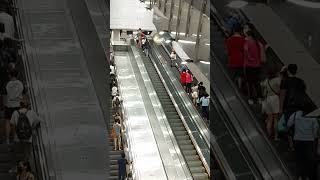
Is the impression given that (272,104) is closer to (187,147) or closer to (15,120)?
(15,120)

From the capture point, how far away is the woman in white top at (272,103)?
27.5 ft

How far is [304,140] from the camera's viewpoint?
7.63 m

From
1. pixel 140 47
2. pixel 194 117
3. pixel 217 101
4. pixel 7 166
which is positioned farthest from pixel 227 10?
pixel 140 47

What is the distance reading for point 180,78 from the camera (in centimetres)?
1842

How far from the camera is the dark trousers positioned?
7.64 metres

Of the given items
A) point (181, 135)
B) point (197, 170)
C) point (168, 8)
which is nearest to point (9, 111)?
point (197, 170)

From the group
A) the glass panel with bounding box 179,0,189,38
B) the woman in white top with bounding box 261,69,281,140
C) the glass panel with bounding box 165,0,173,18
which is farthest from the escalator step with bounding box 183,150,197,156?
the glass panel with bounding box 165,0,173,18

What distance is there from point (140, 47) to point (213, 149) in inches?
621

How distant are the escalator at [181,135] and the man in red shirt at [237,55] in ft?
12.8

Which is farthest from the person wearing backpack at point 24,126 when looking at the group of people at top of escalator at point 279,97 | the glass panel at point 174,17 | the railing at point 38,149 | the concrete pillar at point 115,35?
the concrete pillar at point 115,35

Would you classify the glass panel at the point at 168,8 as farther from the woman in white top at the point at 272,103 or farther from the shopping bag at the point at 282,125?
the shopping bag at the point at 282,125

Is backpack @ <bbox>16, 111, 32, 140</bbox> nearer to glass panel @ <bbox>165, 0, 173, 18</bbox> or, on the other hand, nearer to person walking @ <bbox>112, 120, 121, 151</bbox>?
person walking @ <bbox>112, 120, 121, 151</bbox>

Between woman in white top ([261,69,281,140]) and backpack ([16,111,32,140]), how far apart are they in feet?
10.5

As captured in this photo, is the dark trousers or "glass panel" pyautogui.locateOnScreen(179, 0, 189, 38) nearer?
the dark trousers
